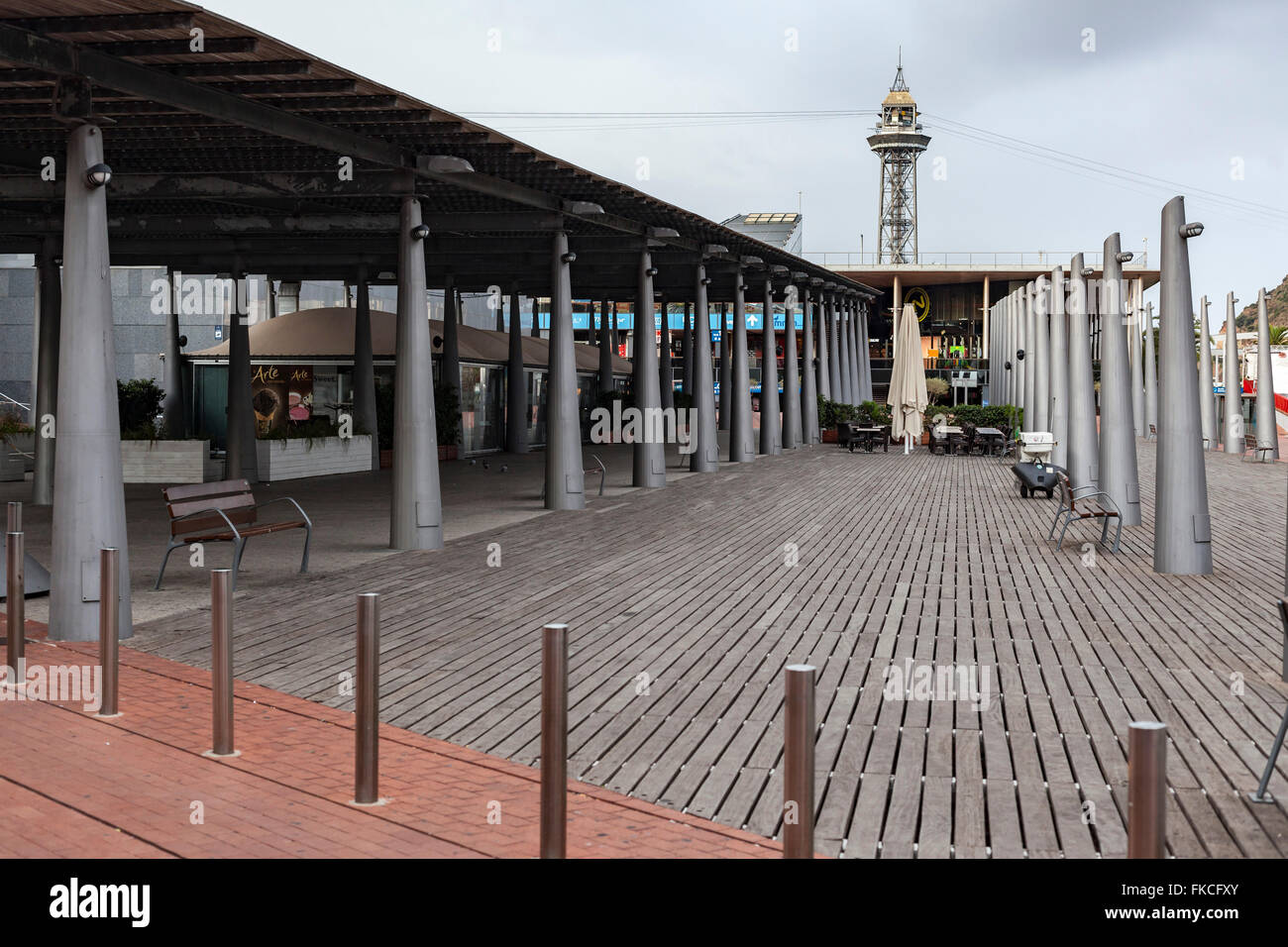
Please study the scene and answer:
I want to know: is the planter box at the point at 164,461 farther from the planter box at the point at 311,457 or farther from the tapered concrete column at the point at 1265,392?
the tapered concrete column at the point at 1265,392

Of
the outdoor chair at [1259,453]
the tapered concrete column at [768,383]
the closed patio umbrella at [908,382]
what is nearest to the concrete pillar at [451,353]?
the tapered concrete column at [768,383]

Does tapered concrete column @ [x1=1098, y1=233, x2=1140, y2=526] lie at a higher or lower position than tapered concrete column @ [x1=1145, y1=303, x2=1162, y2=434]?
lower

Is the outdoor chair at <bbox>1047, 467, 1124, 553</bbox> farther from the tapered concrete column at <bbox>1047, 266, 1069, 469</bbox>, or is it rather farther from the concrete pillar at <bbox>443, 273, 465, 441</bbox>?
the concrete pillar at <bbox>443, 273, 465, 441</bbox>

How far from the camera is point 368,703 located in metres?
4.96

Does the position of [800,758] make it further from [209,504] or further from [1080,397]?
[1080,397]

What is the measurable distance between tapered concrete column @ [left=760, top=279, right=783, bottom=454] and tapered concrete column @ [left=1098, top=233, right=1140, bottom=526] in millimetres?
14835

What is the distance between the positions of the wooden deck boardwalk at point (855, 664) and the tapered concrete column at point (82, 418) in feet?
2.46

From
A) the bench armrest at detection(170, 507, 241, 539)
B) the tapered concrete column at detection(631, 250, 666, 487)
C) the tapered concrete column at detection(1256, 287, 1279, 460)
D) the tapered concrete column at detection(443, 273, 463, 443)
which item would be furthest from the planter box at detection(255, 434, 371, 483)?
the tapered concrete column at detection(1256, 287, 1279, 460)

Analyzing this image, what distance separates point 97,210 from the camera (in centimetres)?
866

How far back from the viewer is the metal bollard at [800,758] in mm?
3447

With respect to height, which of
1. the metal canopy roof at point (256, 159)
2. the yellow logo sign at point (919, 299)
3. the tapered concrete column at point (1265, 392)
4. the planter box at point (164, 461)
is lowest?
the planter box at point (164, 461)

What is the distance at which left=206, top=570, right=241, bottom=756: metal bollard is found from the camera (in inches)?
222
